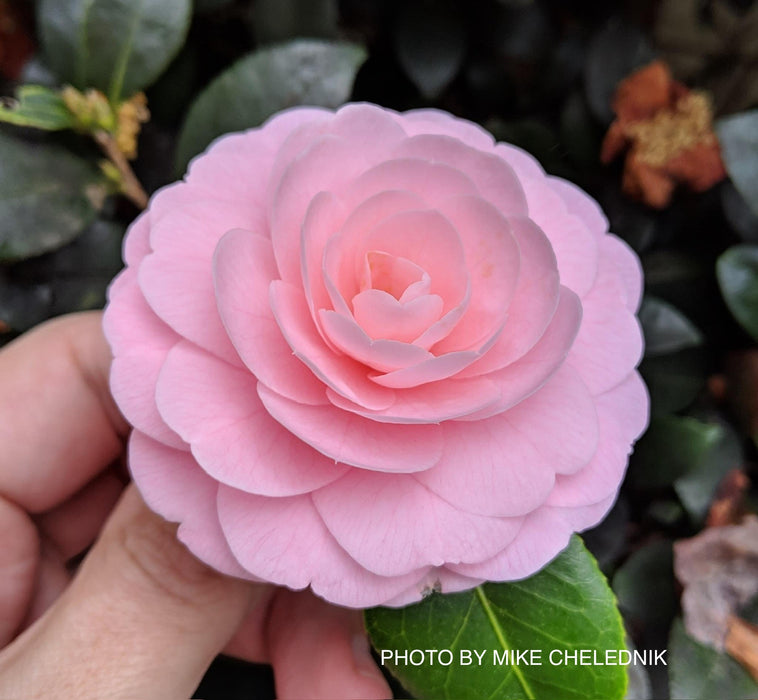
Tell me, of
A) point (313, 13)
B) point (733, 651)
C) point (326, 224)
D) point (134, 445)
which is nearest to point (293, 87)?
point (313, 13)

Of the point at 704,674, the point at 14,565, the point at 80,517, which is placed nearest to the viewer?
the point at 704,674

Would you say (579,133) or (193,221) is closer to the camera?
(193,221)

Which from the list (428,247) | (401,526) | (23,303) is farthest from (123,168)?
(401,526)

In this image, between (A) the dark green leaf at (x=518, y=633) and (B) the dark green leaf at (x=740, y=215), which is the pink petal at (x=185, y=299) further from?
(B) the dark green leaf at (x=740, y=215)

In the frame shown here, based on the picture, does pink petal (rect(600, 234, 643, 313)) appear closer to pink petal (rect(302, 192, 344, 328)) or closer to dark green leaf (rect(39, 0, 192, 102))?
pink petal (rect(302, 192, 344, 328))

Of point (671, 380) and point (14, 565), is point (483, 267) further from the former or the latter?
point (14, 565)

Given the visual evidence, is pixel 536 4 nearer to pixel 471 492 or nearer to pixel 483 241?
pixel 483 241
